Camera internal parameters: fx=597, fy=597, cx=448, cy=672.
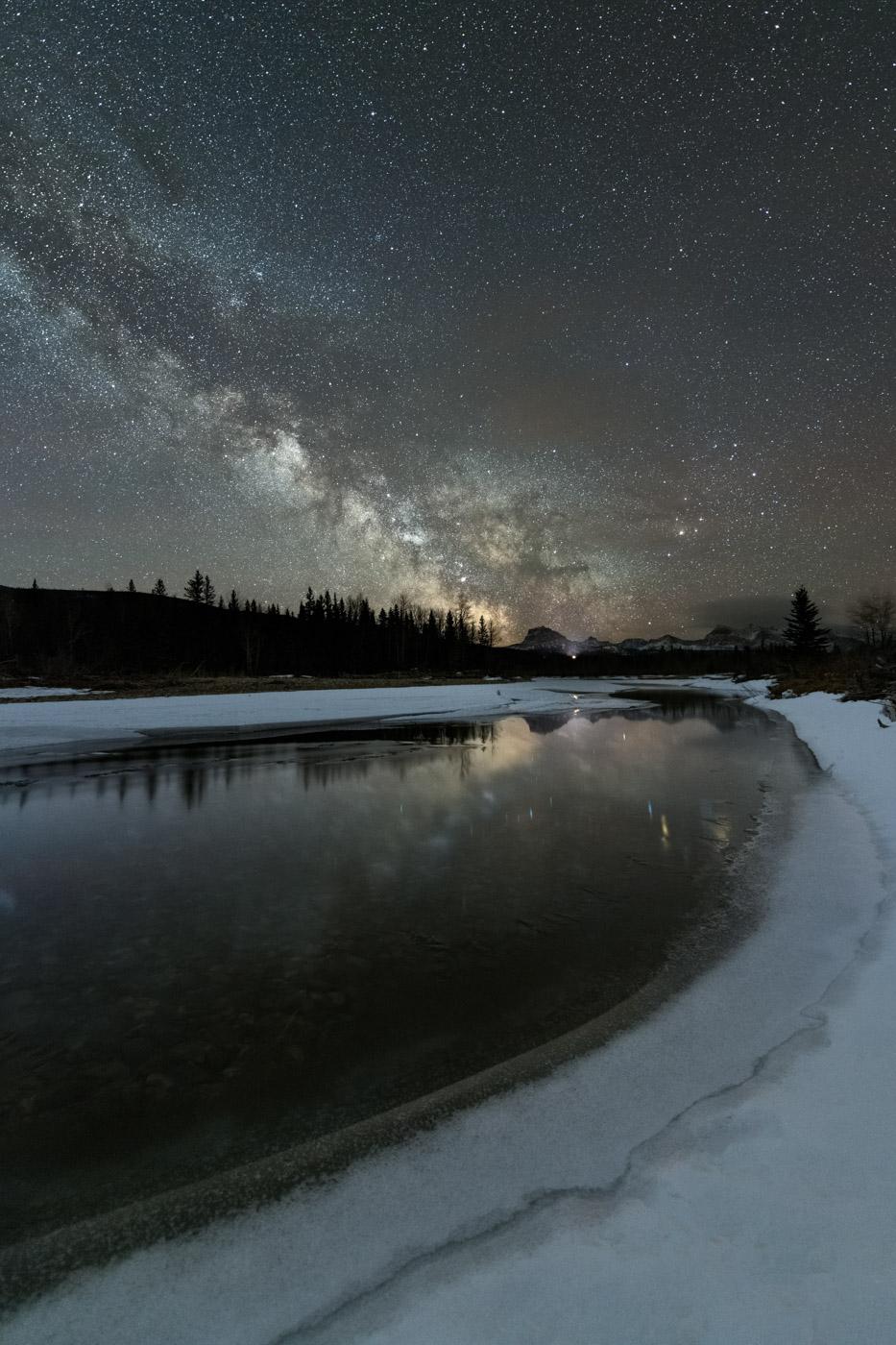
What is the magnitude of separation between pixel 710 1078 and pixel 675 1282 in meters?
1.37

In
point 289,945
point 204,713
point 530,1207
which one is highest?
point 204,713

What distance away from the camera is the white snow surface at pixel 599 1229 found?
192 centimetres

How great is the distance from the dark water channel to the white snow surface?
480 millimetres

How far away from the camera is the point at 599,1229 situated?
89.0 inches

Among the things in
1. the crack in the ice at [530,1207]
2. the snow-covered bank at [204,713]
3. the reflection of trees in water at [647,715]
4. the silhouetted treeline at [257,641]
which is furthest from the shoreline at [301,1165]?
the silhouetted treeline at [257,641]

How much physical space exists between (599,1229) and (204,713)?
93.9ft

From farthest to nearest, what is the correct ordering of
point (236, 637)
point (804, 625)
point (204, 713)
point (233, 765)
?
1. point (236, 637)
2. point (804, 625)
3. point (204, 713)
4. point (233, 765)

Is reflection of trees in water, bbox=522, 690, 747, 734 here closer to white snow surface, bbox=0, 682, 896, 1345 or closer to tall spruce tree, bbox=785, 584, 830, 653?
white snow surface, bbox=0, 682, 896, 1345

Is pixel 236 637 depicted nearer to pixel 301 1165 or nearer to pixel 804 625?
pixel 804 625

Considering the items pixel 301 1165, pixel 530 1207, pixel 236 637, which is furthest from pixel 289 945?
pixel 236 637

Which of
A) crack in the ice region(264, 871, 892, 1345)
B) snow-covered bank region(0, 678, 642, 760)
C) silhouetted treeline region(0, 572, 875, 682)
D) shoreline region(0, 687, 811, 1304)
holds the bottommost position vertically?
shoreline region(0, 687, 811, 1304)

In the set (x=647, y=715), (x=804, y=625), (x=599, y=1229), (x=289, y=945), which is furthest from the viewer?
(x=804, y=625)

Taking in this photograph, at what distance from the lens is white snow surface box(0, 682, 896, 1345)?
6.30ft

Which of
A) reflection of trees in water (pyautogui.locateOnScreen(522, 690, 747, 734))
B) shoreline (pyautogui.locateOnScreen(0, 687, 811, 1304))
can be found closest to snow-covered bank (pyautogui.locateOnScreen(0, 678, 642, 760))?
reflection of trees in water (pyautogui.locateOnScreen(522, 690, 747, 734))
